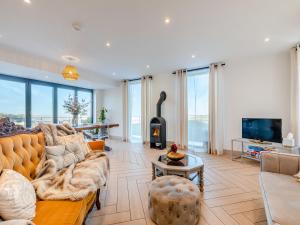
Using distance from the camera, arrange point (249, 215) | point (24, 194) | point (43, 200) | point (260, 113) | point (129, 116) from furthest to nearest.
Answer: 1. point (129, 116)
2. point (260, 113)
3. point (249, 215)
4. point (43, 200)
5. point (24, 194)

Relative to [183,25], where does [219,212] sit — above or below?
below

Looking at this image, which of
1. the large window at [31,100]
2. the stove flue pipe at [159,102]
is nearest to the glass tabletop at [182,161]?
the stove flue pipe at [159,102]

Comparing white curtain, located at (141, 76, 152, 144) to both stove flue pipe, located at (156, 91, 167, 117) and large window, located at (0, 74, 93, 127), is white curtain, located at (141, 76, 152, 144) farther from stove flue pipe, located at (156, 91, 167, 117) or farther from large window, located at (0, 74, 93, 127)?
large window, located at (0, 74, 93, 127)

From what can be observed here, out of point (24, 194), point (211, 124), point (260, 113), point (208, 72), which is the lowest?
point (24, 194)

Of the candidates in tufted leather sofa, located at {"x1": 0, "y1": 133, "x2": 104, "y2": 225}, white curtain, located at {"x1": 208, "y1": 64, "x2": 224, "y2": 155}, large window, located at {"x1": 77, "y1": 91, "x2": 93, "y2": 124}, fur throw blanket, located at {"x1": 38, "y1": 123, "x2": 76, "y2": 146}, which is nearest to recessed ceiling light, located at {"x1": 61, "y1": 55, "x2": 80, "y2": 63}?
fur throw blanket, located at {"x1": 38, "y1": 123, "x2": 76, "y2": 146}

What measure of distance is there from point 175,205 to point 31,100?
239 inches

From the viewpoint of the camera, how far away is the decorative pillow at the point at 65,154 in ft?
6.29

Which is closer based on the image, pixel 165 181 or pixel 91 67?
pixel 165 181

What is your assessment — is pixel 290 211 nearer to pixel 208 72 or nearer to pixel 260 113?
pixel 260 113

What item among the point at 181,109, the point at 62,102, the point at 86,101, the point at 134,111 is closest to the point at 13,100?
the point at 62,102

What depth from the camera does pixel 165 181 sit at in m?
A: 1.88

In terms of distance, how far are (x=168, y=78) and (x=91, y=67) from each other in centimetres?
264

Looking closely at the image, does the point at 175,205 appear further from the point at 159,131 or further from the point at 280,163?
the point at 159,131

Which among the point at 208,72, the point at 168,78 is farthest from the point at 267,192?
the point at 168,78
